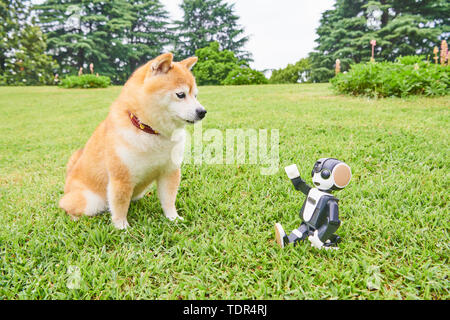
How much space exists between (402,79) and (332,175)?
5.82 metres

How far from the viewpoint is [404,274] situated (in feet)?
4.71

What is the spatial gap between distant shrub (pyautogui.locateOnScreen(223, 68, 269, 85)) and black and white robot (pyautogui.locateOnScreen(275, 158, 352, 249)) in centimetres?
1319

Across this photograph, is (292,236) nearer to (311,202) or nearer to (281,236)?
(281,236)

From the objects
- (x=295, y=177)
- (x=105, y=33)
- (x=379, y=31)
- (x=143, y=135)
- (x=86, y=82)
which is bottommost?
(x=295, y=177)

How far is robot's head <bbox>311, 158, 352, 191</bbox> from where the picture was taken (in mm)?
1385

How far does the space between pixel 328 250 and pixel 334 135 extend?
253cm

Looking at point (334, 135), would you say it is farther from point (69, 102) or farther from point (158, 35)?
point (158, 35)

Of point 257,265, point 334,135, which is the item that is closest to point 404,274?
point 257,265

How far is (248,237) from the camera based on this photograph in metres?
1.78

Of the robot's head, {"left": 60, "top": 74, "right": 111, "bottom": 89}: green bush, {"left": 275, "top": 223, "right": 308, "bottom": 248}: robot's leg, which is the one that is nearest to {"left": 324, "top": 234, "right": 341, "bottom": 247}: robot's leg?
{"left": 275, "top": 223, "right": 308, "bottom": 248}: robot's leg

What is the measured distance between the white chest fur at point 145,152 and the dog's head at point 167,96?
0.45ft

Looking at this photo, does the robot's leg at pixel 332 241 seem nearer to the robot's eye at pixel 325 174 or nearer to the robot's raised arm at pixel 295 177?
the robot's raised arm at pixel 295 177

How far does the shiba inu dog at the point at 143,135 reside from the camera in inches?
67.2

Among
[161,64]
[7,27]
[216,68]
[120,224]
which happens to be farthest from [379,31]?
[7,27]
